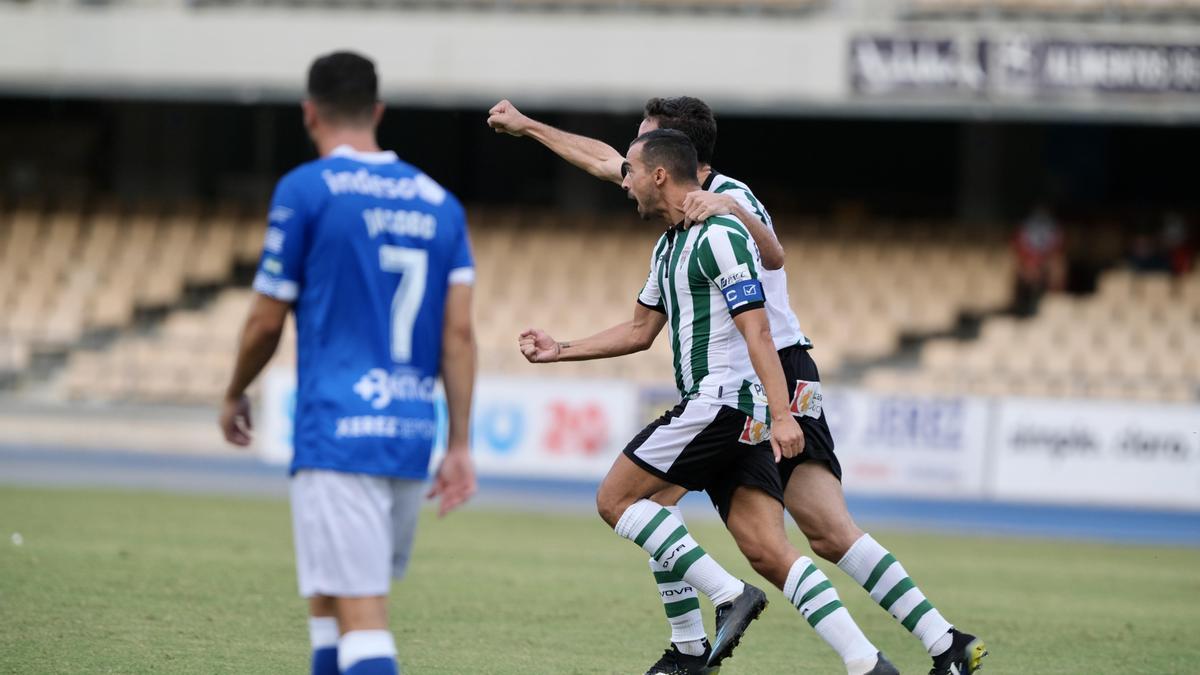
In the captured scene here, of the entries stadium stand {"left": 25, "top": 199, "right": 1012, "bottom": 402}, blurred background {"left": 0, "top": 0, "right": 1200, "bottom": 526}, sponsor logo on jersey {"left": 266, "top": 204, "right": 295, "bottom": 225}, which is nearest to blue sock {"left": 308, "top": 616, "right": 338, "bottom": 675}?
sponsor logo on jersey {"left": 266, "top": 204, "right": 295, "bottom": 225}

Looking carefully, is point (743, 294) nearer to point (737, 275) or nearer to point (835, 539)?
point (737, 275)

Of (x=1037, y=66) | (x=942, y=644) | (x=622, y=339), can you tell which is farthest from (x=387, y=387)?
(x=1037, y=66)

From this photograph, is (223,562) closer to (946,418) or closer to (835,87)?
(946,418)

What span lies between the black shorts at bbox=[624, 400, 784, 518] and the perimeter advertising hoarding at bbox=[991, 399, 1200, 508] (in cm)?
1143

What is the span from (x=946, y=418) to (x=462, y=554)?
24.3 feet

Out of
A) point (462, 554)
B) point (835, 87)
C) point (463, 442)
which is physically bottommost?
point (462, 554)

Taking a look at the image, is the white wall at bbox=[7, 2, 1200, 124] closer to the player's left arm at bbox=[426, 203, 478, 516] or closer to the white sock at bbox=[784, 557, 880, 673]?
the white sock at bbox=[784, 557, 880, 673]

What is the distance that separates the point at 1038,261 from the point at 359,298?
1979cm

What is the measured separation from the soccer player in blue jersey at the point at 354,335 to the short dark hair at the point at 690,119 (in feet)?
7.05

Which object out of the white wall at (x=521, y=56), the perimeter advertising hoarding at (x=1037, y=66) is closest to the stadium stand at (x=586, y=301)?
the white wall at (x=521, y=56)

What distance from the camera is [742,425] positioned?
21.2ft

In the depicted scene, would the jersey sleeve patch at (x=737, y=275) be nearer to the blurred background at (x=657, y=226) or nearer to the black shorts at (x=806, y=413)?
the black shorts at (x=806, y=413)

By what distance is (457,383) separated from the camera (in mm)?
4820

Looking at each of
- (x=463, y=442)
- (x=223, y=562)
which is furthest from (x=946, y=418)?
(x=463, y=442)
